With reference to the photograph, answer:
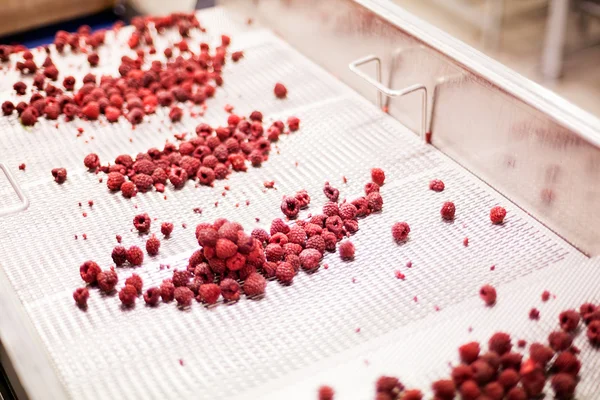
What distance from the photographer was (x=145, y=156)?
1467mm

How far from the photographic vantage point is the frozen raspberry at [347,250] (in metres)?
1.21

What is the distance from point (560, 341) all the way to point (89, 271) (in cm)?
77

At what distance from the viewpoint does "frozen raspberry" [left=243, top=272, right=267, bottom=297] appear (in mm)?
1143

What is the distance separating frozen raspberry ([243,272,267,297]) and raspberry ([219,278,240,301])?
0.06ft

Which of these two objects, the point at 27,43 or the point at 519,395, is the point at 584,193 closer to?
the point at 519,395

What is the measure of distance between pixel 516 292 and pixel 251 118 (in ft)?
2.48

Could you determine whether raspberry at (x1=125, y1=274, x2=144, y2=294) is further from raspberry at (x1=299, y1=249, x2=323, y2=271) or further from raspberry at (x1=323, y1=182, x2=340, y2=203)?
raspberry at (x1=323, y1=182, x2=340, y2=203)

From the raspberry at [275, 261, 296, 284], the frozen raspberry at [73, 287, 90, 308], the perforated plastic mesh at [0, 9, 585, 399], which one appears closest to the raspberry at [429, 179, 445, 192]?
the perforated plastic mesh at [0, 9, 585, 399]

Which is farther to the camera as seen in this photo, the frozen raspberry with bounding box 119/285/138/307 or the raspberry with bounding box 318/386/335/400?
the frozen raspberry with bounding box 119/285/138/307

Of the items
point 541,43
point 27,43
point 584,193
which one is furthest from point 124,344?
point 541,43

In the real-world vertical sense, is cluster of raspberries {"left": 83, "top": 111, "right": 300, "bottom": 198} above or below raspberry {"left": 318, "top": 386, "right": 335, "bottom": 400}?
above

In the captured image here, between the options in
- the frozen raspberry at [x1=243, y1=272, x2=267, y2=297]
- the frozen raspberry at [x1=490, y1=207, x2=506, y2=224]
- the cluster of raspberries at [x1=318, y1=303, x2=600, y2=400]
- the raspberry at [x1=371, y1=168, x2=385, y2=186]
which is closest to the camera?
the cluster of raspberries at [x1=318, y1=303, x2=600, y2=400]

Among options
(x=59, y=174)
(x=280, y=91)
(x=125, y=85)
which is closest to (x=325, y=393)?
(x=59, y=174)

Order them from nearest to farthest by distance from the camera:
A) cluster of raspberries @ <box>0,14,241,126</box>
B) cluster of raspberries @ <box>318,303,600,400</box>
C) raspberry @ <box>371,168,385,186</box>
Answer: cluster of raspberries @ <box>318,303,600,400</box> < raspberry @ <box>371,168,385,186</box> < cluster of raspberries @ <box>0,14,241,126</box>
